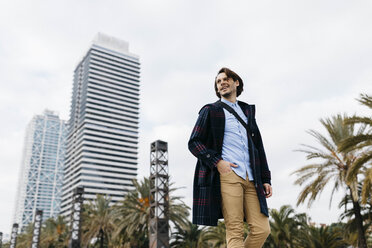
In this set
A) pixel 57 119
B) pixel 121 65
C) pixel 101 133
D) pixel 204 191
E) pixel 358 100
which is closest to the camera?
pixel 204 191

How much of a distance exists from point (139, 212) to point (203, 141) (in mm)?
24292

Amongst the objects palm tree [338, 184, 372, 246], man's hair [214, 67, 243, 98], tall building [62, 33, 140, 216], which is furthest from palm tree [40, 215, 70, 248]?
tall building [62, 33, 140, 216]

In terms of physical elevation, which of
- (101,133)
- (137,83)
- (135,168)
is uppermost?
(137,83)

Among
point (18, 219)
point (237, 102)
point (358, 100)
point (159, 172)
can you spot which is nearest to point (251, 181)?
point (237, 102)

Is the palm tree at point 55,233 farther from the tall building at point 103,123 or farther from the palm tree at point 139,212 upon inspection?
the tall building at point 103,123

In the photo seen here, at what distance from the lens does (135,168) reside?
5133 inches

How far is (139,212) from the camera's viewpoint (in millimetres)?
25953

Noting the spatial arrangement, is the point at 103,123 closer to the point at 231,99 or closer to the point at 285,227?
the point at 285,227

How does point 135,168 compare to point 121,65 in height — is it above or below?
below

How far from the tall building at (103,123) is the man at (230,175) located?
120 m

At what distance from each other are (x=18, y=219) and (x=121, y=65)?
100395 millimetres

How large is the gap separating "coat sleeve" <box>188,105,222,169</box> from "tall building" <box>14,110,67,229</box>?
617 feet

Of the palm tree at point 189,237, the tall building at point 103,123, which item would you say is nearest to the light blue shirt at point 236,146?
the palm tree at point 189,237

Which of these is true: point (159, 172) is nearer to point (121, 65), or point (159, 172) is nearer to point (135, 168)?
point (135, 168)
